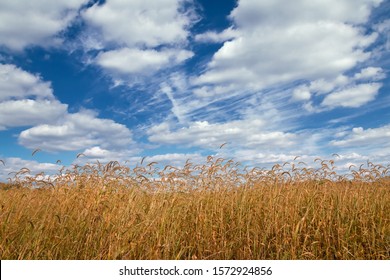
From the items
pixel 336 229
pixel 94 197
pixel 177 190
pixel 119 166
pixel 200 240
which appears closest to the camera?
pixel 200 240

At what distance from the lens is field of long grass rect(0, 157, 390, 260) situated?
4898 millimetres

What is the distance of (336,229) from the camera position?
234 inches

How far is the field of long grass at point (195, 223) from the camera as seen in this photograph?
490 cm

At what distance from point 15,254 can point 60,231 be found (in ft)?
2.18

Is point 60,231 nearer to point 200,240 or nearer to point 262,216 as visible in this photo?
point 200,240

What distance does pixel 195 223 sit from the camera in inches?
227

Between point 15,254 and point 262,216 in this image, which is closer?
point 15,254
